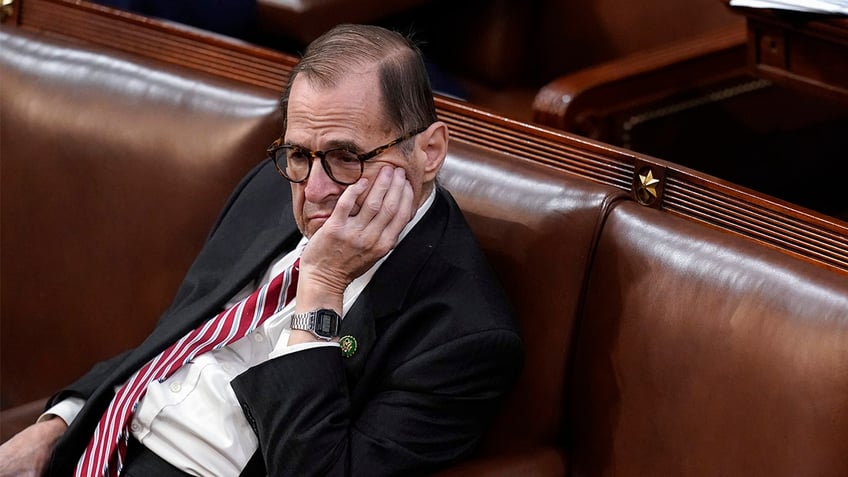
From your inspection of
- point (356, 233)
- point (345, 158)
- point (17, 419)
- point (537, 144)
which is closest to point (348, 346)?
point (356, 233)

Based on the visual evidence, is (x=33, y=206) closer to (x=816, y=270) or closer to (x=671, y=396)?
(x=671, y=396)

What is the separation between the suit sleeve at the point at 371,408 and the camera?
158cm

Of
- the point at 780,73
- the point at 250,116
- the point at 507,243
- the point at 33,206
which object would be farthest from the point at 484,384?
the point at 33,206

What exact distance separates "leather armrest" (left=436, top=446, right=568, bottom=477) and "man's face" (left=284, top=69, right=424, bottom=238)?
15.5 inches

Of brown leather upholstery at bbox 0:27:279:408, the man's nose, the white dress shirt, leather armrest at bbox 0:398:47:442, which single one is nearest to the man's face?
the man's nose

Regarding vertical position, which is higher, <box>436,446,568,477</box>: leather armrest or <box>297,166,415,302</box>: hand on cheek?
<box>297,166,415,302</box>: hand on cheek

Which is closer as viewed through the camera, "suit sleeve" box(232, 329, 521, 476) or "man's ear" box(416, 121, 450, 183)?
"suit sleeve" box(232, 329, 521, 476)

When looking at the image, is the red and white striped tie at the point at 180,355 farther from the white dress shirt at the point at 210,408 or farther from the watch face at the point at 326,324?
the watch face at the point at 326,324

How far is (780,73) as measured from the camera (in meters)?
2.19

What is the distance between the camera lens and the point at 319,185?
5.47ft

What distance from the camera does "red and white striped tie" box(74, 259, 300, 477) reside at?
1.78m

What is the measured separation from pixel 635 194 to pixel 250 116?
2.40 feet

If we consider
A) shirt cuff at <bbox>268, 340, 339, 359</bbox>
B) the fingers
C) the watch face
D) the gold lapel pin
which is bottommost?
the gold lapel pin

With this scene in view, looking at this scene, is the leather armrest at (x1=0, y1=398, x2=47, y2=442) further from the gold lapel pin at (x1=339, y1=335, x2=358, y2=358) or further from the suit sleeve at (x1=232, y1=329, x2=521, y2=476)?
the gold lapel pin at (x1=339, y1=335, x2=358, y2=358)
